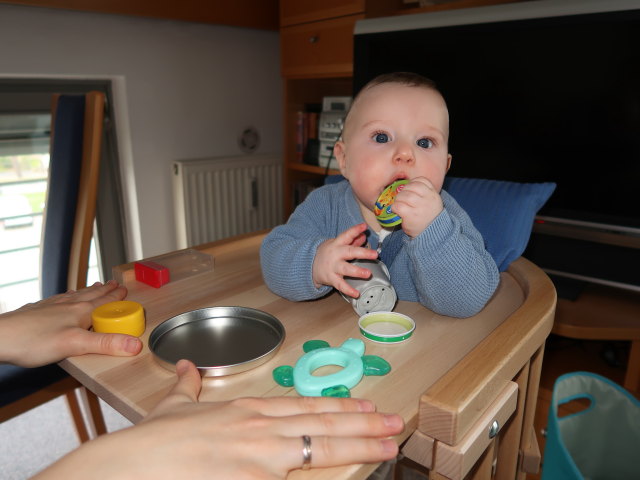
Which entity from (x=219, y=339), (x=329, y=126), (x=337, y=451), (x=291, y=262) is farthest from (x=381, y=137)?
(x=329, y=126)

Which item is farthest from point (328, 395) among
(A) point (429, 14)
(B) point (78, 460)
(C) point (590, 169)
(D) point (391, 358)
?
(A) point (429, 14)

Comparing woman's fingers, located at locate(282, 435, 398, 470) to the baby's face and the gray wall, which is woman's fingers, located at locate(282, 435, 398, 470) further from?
the gray wall

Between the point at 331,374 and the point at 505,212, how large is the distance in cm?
50

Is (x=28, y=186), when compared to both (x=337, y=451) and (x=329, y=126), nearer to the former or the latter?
(x=329, y=126)

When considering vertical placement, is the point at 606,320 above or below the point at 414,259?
below

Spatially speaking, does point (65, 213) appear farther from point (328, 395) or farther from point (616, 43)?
point (616, 43)

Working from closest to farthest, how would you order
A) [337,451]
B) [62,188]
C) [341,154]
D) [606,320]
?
1. [337,451]
2. [341,154]
3. [62,188]
4. [606,320]

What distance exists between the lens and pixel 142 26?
185 centimetres

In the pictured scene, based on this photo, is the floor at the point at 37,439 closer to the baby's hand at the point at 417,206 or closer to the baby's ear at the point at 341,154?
the baby's ear at the point at 341,154

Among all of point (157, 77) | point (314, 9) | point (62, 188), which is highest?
point (314, 9)

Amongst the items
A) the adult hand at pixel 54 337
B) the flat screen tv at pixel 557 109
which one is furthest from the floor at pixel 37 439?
the flat screen tv at pixel 557 109

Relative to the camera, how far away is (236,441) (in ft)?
1.27

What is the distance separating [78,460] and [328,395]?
21cm

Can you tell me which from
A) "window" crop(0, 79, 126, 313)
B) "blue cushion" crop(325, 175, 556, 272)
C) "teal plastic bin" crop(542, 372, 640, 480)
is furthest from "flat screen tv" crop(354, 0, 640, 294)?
"window" crop(0, 79, 126, 313)
